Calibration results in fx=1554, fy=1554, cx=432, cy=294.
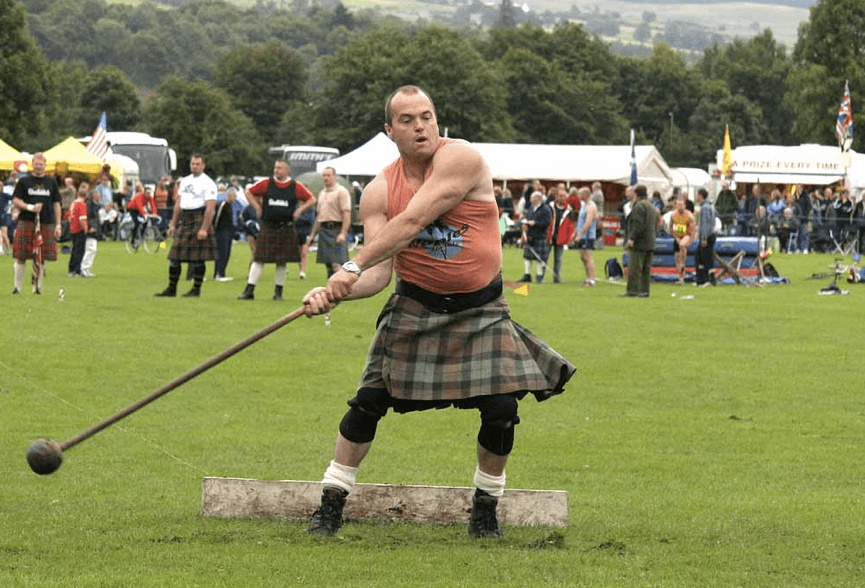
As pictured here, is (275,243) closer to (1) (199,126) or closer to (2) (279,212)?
(2) (279,212)

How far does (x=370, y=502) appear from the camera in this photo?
5.92m

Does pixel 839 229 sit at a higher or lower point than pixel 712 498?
lower

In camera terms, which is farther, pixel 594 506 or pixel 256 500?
pixel 594 506

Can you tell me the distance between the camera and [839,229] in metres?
37.8

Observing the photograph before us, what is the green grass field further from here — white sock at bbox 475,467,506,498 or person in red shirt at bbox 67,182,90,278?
person in red shirt at bbox 67,182,90,278

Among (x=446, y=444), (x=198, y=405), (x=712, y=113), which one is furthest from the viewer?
(x=712, y=113)

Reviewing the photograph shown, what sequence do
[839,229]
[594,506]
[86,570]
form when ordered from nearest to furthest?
1. [86,570]
2. [594,506]
3. [839,229]

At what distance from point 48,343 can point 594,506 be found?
25.2 feet

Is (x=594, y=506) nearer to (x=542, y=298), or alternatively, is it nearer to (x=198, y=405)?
(x=198, y=405)

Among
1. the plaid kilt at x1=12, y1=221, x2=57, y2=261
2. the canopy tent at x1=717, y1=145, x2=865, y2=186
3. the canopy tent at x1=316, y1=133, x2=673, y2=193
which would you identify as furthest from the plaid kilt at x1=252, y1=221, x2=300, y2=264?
the canopy tent at x1=717, y1=145, x2=865, y2=186

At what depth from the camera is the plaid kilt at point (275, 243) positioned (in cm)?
1798

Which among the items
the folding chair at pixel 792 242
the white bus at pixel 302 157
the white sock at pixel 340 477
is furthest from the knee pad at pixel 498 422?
the white bus at pixel 302 157

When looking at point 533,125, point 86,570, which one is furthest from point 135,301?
point 533,125

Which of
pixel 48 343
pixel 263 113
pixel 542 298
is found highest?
pixel 48 343
